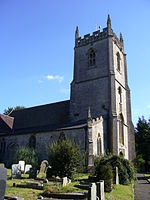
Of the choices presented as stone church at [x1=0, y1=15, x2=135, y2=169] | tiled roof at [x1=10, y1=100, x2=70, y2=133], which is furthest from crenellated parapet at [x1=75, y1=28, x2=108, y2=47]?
tiled roof at [x1=10, y1=100, x2=70, y2=133]

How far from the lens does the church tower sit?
25688mm

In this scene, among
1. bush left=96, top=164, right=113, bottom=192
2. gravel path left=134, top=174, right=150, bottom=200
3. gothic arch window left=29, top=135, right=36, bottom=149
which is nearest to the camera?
gravel path left=134, top=174, right=150, bottom=200

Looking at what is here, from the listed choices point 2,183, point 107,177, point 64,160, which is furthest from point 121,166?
point 2,183

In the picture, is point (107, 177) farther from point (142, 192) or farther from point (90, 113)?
point (90, 113)

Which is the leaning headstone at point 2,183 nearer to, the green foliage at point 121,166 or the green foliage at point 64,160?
the green foliage at point 64,160

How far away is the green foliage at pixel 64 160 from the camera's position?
1448cm

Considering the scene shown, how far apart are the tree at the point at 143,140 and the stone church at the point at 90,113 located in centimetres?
910

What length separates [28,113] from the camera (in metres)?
33.7

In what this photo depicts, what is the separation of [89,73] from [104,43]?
4705mm

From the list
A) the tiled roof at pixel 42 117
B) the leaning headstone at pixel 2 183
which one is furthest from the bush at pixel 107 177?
the tiled roof at pixel 42 117

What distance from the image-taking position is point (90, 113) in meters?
27.1

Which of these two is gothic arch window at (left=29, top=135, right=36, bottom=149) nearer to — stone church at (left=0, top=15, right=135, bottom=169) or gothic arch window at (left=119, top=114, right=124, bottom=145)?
stone church at (left=0, top=15, right=135, bottom=169)

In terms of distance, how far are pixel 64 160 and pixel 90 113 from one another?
1293 cm

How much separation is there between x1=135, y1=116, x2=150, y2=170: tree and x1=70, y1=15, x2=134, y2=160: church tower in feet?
30.4
